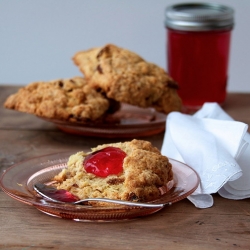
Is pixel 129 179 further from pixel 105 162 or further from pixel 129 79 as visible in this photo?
pixel 129 79

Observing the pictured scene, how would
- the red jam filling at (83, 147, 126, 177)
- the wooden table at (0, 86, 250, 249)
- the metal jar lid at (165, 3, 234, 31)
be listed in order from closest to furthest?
the wooden table at (0, 86, 250, 249)
the red jam filling at (83, 147, 126, 177)
the metal jar lid at (165, 3, 234, 31)

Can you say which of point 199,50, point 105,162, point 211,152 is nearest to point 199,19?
point 199,50

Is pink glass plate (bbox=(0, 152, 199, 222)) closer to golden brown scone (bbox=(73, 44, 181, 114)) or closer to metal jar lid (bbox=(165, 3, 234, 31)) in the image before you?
golden brown scone (bbox=(73, 44, 181, 114))

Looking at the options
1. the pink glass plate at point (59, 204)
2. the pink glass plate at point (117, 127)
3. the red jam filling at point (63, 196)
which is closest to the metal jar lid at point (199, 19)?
the pink glass plate at point (117, 127)

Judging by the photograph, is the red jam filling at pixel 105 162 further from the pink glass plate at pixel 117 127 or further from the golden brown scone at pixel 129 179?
the pink glass plate at pixel 117 127

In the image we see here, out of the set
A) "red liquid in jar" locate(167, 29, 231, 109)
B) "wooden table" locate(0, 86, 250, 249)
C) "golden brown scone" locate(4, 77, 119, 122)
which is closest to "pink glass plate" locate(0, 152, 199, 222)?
"wooden table" locate(0, 86, 250, 249)

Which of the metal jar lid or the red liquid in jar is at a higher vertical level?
the metal jar lid
